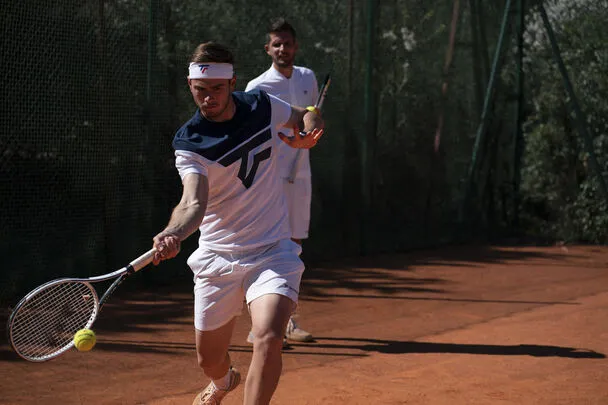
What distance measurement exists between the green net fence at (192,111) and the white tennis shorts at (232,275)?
3.64m

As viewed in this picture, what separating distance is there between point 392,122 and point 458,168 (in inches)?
53.3

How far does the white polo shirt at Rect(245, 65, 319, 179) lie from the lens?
21.0 feet

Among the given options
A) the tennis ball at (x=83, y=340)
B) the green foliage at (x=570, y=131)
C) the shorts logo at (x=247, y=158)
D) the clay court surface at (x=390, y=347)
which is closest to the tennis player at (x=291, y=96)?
the clay court surface at (x=390, y=347)

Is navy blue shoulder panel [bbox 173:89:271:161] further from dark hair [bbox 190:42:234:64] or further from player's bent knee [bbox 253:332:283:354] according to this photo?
player's bent knee [bbox 253:332:283:354]

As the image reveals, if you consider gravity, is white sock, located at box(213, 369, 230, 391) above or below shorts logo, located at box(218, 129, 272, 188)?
below

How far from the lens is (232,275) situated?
4164mm

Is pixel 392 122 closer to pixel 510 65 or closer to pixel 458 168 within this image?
pixel 458 168

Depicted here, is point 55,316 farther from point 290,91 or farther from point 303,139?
point 290,91

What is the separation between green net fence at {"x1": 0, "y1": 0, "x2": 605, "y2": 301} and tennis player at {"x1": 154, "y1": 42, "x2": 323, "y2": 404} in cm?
363

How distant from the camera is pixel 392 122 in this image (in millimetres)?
11000

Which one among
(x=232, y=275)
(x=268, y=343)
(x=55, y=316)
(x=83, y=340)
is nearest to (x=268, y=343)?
(x=268, y=343)

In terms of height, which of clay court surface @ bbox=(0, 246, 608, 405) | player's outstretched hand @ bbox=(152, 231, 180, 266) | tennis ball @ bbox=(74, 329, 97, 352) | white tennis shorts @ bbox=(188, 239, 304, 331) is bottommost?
clay court surface @ bbox=(0, 246, 608, 405)

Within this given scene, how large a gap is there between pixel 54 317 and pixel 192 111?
179 inches

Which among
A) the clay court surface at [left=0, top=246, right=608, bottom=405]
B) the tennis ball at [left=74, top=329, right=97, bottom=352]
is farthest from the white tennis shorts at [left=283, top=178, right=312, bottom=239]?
the tennis ball at [left=74, top=329, right=97, bottom=352]
